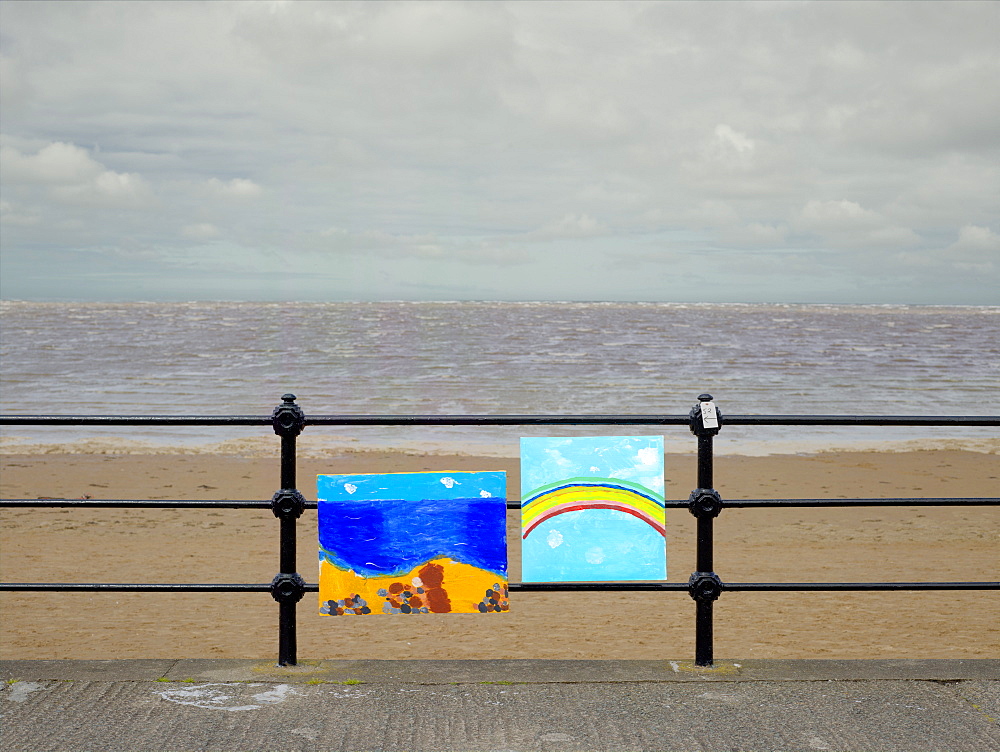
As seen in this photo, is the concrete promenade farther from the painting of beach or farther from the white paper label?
the white paper label

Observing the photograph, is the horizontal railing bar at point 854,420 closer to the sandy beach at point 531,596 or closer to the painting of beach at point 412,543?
the painting of beach at point 412,543

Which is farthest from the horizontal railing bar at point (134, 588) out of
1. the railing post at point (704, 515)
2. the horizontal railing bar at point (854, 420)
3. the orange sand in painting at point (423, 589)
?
the horizontal railing bar at point (854, 420)

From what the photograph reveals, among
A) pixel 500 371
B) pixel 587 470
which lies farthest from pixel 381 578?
pixel 500 371

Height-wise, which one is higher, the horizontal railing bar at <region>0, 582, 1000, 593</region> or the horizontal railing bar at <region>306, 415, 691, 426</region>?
the horizontal railing bar at <region>306, 415, 691, 426</region>

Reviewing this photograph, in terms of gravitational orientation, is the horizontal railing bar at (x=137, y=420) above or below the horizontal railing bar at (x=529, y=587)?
above

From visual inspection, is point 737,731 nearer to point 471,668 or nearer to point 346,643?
point 471,668

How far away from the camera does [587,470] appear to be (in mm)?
3535

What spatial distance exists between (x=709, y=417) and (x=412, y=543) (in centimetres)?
125

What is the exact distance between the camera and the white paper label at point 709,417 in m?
3.37

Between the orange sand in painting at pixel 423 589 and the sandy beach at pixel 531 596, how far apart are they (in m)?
1.86

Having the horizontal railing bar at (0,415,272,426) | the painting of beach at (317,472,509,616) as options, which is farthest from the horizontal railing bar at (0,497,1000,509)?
the horizontal railing bar at (0,415,272,426)

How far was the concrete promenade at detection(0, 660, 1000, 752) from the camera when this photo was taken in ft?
9.05

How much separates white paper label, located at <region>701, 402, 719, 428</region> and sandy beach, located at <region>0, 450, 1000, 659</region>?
241 centimetres

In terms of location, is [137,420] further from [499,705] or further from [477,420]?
[499,705]
